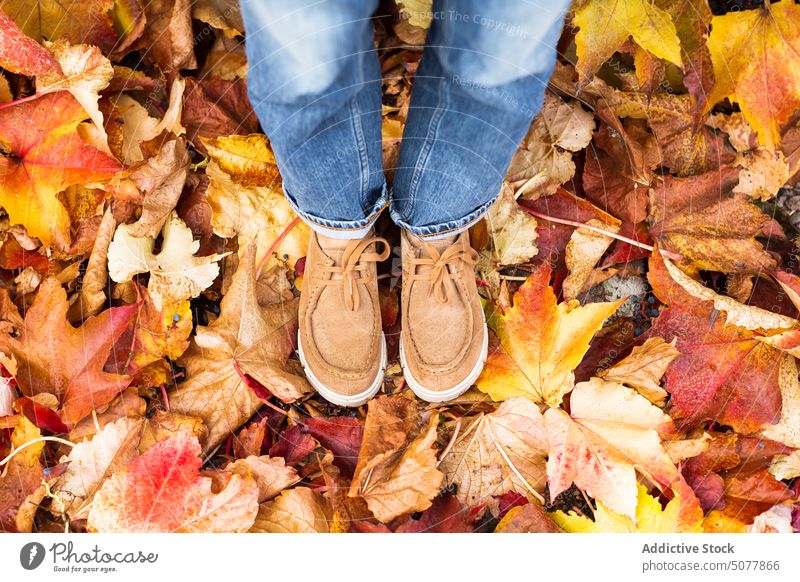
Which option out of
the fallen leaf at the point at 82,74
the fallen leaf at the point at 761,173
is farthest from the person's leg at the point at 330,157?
the fallen leaf at the point at 761,173

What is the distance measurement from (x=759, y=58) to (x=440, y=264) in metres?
0.53

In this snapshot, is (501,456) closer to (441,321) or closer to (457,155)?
(441,321)

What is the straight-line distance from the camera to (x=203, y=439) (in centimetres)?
80

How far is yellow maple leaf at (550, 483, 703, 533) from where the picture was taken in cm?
76

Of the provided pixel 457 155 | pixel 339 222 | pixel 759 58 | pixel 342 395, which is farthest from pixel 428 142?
pixel 759 58

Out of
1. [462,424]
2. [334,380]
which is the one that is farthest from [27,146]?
[462,424]

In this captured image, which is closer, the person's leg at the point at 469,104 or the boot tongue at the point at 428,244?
the person's leg at the point at 469,104

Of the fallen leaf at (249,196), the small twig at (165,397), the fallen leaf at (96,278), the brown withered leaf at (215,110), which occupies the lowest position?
the small twig at (165,397)

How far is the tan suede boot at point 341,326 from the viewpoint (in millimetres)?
814

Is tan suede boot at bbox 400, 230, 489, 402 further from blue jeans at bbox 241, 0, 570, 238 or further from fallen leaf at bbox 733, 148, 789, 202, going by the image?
fallen leaf at bbox 733, 148, 789, 202

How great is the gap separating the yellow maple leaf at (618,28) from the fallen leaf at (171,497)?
0.76 meters

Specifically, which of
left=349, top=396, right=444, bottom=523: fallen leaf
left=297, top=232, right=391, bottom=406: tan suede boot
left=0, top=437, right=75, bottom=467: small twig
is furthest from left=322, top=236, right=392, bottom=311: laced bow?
left=0, top=437, right=75, bottom=467: small twig

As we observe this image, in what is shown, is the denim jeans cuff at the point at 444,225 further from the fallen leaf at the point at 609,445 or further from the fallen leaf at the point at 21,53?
the fallen leaf at the point at 21,53
